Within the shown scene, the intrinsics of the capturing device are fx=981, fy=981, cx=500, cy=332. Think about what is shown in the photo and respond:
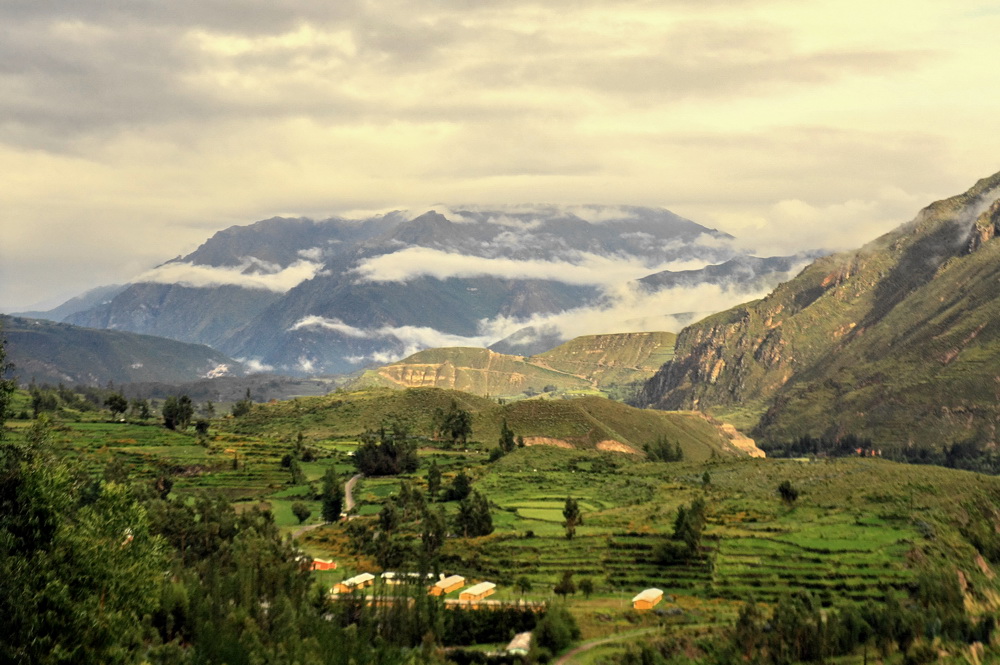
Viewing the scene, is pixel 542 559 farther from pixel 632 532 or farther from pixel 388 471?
pixel 388 471

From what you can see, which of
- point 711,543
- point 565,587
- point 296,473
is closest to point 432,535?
point 565,587

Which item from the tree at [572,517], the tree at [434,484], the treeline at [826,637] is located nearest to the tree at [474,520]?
the tree at [572,517]

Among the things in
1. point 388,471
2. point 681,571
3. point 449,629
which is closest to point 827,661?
point 681,571

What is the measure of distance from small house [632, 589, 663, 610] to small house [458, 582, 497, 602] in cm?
1601

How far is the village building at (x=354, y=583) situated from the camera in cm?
10862

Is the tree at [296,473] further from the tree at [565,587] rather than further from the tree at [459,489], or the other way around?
the tree at [565,587]

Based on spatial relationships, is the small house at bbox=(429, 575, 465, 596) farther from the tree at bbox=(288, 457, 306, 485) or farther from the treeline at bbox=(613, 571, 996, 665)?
the tree at bbox=(288, 457, 306, 485)

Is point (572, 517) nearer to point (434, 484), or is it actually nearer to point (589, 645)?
point (434, 484)

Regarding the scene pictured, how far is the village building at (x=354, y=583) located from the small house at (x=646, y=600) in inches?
1172

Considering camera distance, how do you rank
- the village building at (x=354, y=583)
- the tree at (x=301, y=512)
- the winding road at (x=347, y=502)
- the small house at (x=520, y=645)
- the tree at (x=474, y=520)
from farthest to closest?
the tree at (x=301, y=512)
the winding road at (x=347, y=502)
the tree at (x=474, y=520)
the village building at (x=354, y=583)
the small house at (x=520, y=645)

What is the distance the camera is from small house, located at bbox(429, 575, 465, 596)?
11056cm

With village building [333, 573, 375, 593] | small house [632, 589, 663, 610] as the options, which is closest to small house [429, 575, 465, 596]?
village building [333, 573, 375, 593]

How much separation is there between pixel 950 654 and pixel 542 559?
49064mm

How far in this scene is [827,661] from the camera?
8962 centimetres
